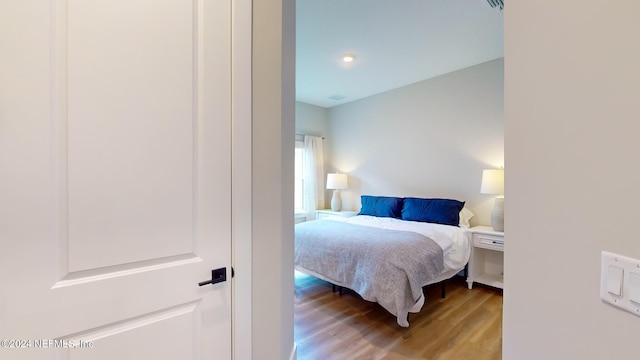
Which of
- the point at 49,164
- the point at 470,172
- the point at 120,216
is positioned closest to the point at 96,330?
the point at 120,216

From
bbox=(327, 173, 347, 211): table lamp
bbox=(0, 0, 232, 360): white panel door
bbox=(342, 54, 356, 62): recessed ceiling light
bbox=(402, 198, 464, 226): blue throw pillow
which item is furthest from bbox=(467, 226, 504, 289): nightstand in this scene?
bbox=(0, 0, 232, 360): white panel door

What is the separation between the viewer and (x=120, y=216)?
95cm

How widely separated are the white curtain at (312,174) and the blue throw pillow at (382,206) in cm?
106

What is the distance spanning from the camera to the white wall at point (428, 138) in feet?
11.3

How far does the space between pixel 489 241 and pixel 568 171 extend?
283 cm

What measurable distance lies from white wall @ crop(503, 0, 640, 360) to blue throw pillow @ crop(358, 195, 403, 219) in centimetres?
329

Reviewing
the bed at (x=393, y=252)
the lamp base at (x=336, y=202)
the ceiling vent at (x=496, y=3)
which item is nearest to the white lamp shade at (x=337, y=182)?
the lamp base at (x=336, y=202)

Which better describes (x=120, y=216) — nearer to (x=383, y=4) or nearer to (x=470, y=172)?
(x=383, y=4)

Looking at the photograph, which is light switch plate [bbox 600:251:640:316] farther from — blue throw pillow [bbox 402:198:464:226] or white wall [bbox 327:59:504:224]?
white wall [bbox 327:59:504:224]

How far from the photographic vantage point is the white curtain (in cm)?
513

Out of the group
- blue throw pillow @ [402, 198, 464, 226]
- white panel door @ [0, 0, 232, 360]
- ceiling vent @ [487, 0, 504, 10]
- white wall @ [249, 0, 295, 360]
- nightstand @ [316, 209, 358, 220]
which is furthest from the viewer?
nightstand @ [316, 209, 358, 220]

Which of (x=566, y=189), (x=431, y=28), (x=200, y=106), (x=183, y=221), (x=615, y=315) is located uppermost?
(x=431, y=28)

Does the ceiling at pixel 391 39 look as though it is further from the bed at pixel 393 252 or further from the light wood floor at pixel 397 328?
the light wood floor at pixel 397 328

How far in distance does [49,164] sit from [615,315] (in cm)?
159
